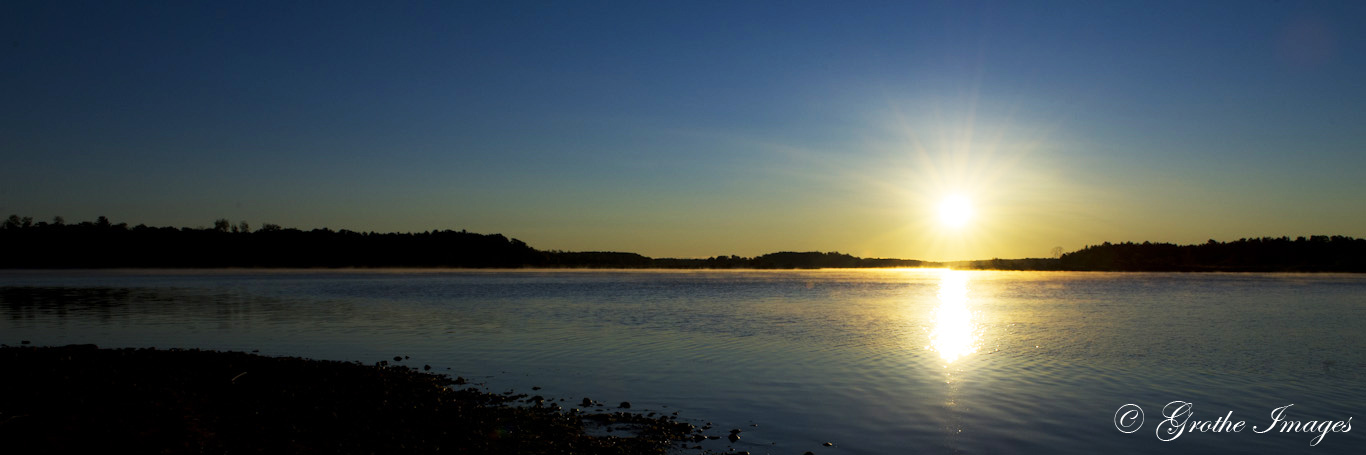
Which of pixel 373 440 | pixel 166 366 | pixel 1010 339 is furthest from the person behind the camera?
pixel 1010 339

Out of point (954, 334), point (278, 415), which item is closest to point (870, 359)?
point (954, 334)

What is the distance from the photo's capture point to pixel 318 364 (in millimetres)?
21250

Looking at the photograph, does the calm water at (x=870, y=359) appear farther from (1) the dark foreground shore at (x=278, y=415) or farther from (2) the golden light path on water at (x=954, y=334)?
(1) the dark foreground shore at (x=278, y=415)

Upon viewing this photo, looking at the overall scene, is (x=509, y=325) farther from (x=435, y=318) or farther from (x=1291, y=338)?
(x=1291, y=338)

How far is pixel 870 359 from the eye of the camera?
25906 millimetres

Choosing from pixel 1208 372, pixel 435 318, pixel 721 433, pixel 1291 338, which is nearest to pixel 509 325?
pixel 435 318

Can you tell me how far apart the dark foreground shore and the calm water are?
2.16 metres

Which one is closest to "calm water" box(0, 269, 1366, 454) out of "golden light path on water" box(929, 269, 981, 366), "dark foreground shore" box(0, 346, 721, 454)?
"golden light path on water" box(929, 269, 981, 366)

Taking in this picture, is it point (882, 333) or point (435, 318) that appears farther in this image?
point (435, 318)

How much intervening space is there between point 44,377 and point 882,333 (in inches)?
1175

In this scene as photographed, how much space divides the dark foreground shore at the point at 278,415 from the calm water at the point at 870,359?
216 centimetres

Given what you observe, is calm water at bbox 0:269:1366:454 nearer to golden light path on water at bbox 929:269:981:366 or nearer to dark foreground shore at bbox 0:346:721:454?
golden light path on water at bbox 929:269:981:366

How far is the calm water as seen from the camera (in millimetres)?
15359

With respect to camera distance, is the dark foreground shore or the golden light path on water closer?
the dark foreground shore
